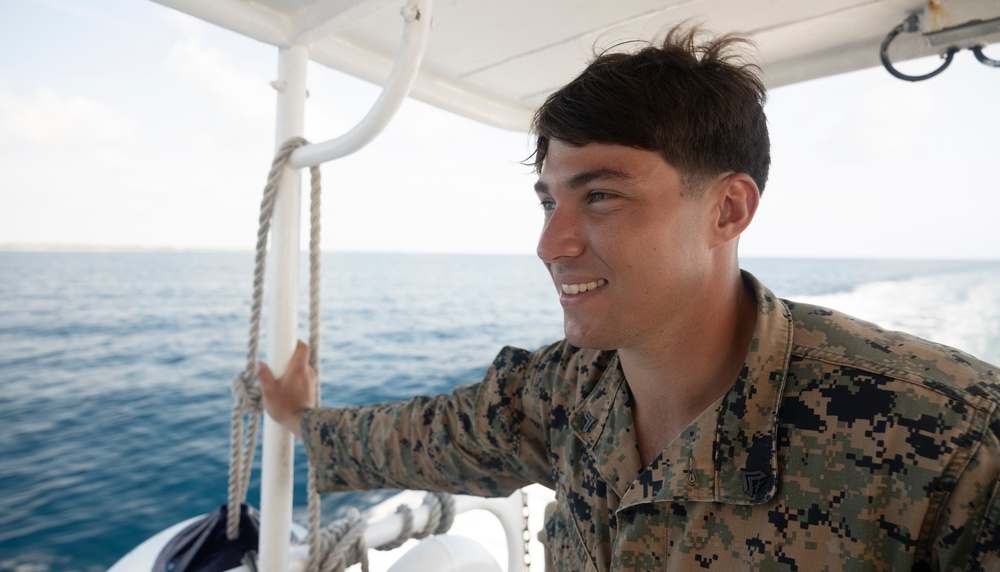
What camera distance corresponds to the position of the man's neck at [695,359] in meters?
1.07

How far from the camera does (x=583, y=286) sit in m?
1.03

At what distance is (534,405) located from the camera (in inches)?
52.6

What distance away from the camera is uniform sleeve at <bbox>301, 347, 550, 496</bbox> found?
1348mm

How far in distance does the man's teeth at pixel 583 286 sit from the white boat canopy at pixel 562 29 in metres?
0.67

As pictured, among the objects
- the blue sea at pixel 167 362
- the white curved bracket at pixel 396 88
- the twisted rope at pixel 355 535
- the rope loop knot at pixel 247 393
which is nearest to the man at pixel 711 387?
the white curved bracket at pixel 396 88

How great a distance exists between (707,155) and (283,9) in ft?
3.34

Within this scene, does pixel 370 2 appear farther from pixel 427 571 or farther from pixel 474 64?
Answer: pixel 427 571

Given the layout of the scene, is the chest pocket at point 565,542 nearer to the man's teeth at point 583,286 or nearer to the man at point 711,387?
the man at point 711,387

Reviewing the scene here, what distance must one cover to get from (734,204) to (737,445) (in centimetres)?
42

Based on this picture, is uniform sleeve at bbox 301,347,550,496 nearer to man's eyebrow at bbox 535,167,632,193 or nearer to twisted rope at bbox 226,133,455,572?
twisted rope at bbox 226,133,455,572

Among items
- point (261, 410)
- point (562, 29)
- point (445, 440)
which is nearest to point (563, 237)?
point (445, 440)

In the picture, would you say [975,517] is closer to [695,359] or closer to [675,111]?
[695,359]

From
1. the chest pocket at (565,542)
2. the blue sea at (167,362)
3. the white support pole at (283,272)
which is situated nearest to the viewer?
the chest pocket at (565,542)

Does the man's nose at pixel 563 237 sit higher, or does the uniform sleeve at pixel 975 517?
the man's nose at pixel 563 237
